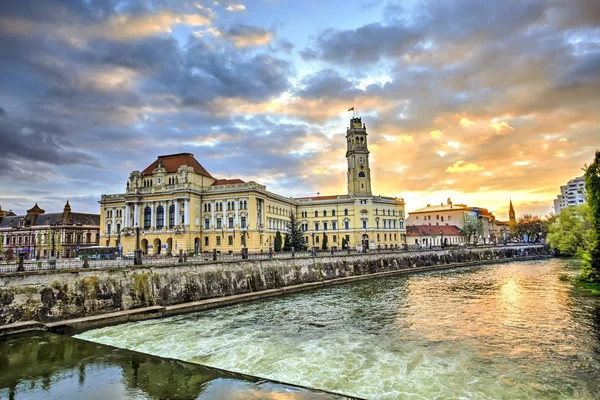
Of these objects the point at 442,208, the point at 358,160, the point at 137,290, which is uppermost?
the point at 358,160

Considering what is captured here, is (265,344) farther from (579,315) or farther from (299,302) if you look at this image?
(579,315)

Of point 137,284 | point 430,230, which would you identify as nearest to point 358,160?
point 430,230

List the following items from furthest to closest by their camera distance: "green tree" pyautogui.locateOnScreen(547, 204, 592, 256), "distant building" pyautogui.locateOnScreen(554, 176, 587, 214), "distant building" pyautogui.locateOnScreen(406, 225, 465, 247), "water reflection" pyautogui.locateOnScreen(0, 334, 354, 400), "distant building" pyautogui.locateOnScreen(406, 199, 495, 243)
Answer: "distant building" pyautogui.locateOnScreen(554, 176, 587, 214) → "distant building" pyautogui.locateOnScreen(406, 199, 495, 243) → "distant building" pyautogui.locateOnScreen(406, 225, 465, 247) → "green tree" pyautogui.locateOnScreen(547, 204, 592, 256) → "water reflection" pyautogui.locateOnScreen(0, 334, 354, 400)

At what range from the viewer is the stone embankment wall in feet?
61.3

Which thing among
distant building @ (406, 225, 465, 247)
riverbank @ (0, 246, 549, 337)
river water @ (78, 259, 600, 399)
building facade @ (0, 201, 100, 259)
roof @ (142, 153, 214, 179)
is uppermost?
roof @ (142, 153, 214, 179)

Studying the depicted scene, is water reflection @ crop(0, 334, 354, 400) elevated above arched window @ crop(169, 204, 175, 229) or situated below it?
below

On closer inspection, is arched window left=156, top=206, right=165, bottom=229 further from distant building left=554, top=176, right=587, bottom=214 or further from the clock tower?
distant building left=554, top=176, right=587, bottom=214

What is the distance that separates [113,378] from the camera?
12.0 meters

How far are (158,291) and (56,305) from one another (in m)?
6.17

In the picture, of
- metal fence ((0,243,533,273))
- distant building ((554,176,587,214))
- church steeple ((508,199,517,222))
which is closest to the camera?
metal fence ((0,243,533,273))

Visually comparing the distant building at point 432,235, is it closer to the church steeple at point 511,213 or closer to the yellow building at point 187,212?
the yellow building at point 187,212

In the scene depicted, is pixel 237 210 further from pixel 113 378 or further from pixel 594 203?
pixel 113 378

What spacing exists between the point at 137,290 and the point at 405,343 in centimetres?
1672

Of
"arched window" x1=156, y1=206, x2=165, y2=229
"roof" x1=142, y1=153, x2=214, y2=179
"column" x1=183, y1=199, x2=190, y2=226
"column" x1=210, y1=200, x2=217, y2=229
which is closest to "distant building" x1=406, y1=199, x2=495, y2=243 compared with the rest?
"column" x1=210, y1=200, x2=217, y2=229
